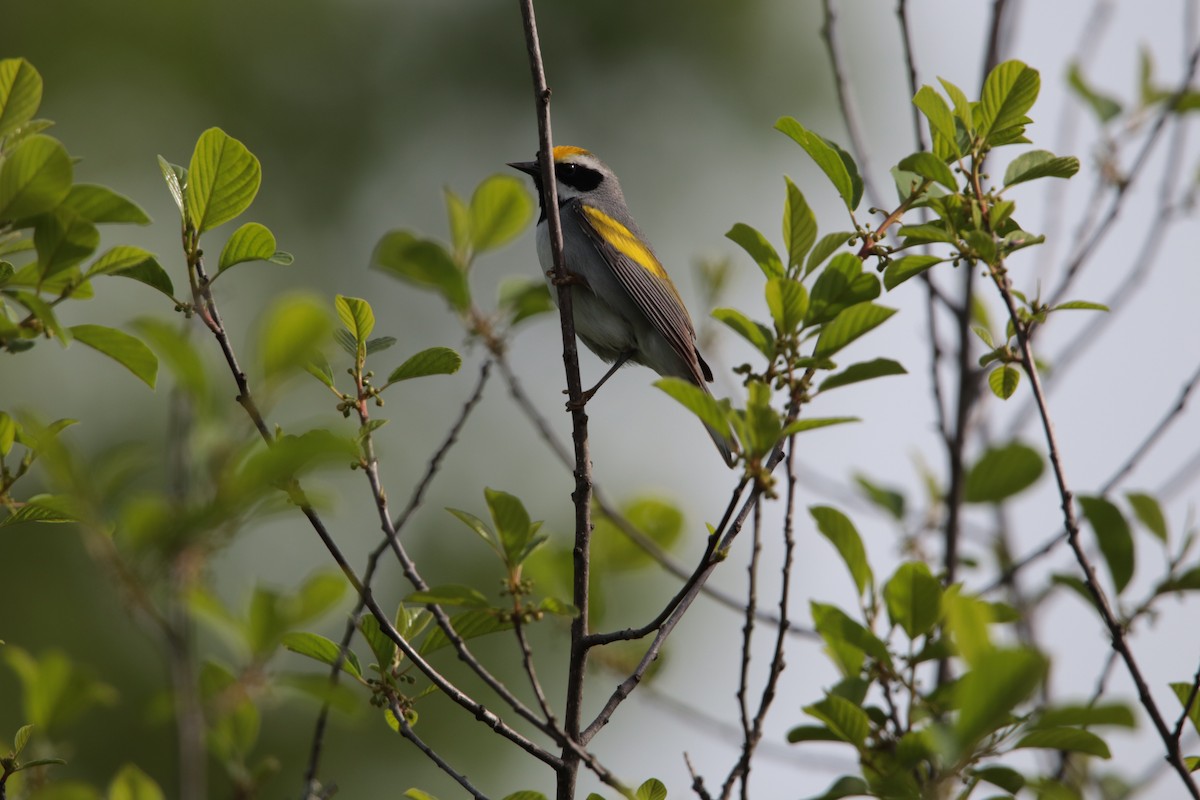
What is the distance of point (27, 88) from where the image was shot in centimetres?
199

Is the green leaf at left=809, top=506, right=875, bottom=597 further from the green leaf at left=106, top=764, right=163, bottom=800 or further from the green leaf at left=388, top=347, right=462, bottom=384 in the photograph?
the green leaf at left=106, top=764, right=163, bottom=800

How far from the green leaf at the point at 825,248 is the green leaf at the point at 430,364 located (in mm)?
841

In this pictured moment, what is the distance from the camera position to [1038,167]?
259cm

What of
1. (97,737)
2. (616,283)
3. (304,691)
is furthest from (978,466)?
(97,737)

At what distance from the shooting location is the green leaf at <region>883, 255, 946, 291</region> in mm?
2436

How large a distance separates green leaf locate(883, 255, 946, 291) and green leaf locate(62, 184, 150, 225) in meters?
1.60

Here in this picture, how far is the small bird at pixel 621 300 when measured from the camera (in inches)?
204

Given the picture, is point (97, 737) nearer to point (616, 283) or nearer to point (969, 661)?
point (616, 283)

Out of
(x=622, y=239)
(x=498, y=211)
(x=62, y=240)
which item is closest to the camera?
(x=62, y=240)

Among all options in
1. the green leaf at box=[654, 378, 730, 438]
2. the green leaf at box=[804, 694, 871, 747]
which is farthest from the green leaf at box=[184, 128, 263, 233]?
the green leaf at box=[804, 694, 871, 747]

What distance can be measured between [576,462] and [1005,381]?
3.66 feet

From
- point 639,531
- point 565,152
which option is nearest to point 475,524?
point 639,531

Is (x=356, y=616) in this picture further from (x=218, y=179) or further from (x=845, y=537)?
(x=845, y=537)

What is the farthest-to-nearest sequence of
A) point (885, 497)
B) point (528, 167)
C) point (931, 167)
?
point (528, 167) < point (885, 497) < point (931, 167)
